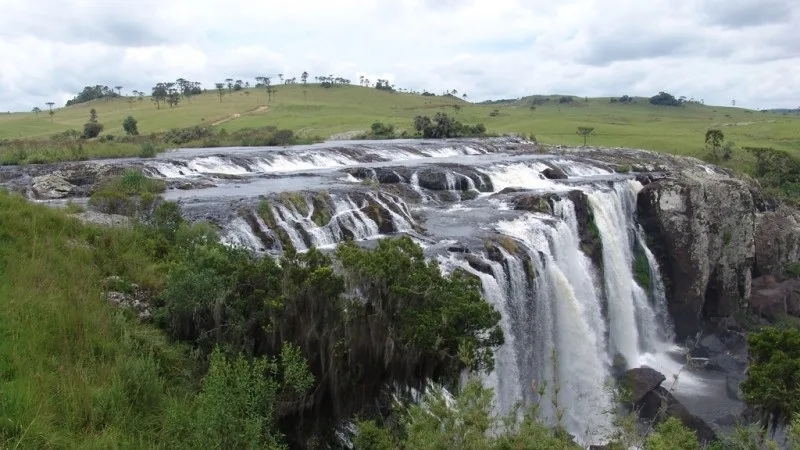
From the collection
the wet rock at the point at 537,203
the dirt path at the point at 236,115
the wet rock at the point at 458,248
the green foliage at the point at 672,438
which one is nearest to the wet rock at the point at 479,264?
the wet rock at the point at 458,248

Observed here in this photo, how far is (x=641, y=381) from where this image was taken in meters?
21.4

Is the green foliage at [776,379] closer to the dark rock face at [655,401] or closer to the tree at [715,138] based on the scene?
the dark rock face at [655,401]

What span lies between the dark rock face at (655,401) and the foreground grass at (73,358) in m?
15.7

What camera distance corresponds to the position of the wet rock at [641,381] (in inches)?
816

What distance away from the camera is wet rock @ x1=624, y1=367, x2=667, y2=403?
20.7m

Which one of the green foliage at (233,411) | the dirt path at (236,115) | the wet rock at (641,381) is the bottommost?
the wet rock at (641,381)

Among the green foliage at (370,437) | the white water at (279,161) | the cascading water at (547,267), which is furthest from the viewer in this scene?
the white water at (279,161)

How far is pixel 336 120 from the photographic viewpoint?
285 feet

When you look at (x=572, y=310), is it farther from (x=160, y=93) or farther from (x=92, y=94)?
(x=92, y=94)

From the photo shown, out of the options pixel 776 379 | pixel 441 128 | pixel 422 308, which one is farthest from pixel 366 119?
pixel 422 308

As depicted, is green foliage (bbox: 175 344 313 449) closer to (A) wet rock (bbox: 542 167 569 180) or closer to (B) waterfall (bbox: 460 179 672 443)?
(B) waterfall (bbox: 460 179 672 443)

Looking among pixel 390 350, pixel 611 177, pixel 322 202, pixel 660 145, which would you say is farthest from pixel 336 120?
pixel 390 350

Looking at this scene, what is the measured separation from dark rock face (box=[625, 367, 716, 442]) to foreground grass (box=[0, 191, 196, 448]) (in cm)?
1572

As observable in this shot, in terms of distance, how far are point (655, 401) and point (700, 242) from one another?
13607 millimetres
